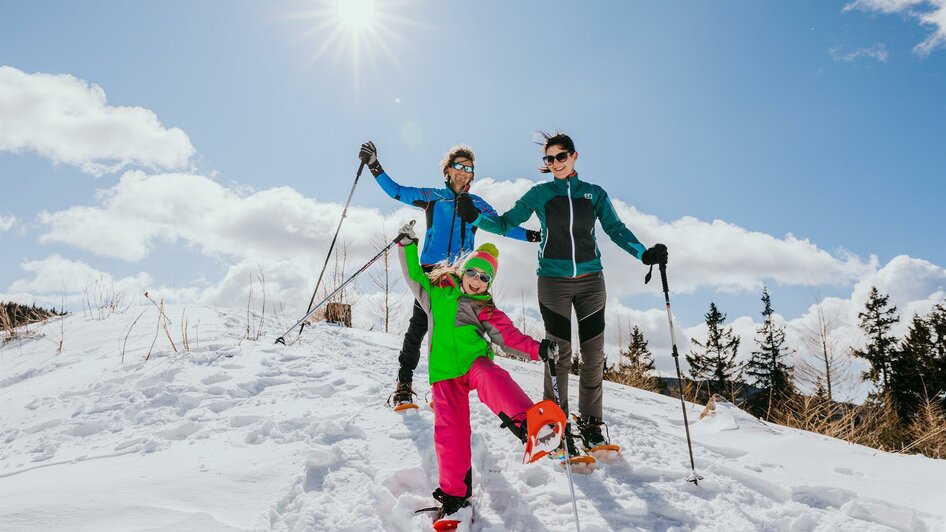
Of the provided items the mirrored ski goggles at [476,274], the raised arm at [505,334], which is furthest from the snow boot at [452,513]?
the mirrored ski goggles at [476,274]

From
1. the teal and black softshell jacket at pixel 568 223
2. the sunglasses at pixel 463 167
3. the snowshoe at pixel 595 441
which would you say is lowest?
the snowshoe at pixel 595 441

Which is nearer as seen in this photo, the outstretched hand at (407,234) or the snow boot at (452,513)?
the snow boot at (452,513)

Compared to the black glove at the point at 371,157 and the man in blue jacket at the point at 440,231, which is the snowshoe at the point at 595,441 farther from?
the black glove at the point at 371,157

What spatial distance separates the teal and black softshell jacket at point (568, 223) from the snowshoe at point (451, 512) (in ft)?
5.49

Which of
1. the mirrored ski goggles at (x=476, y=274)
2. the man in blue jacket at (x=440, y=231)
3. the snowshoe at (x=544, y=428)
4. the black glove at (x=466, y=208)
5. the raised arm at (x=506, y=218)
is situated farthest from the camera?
the man in blue jacket at (x=440, y=231)

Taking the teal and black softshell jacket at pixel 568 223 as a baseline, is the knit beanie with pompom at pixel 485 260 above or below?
below

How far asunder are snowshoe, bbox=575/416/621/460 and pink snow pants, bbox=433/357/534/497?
3.26 ft

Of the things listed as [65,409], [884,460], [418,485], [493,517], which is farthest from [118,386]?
[884,460]

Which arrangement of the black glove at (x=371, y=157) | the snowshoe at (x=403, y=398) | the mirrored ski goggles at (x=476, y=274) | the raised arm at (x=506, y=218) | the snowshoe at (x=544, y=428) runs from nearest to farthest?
1. the snowshoe at (x=544, y=428)
2. the mirrored ski goggles at (x=476, y=274)
3. the raised arm at (x=506, y=218)
4. the snowshoe at (x=403, y=398)
5. the black glove at (x=371, y=157)

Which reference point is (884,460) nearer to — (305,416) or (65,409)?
(305,416)

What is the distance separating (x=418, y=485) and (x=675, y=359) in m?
1.96

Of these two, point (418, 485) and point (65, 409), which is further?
point (65, 409)

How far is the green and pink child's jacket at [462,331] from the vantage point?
2.95 meters

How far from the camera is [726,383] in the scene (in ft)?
108
